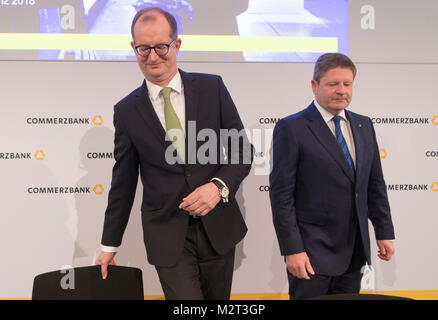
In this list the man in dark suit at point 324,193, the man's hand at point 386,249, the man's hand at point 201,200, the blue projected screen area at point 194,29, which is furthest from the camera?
the blue projected screen area at point 194,29

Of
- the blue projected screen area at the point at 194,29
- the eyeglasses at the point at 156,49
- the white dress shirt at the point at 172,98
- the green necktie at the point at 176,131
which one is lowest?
the green necktie at the point at 176,131

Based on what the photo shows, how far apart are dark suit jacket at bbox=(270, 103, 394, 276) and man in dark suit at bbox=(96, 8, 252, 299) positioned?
25 cm

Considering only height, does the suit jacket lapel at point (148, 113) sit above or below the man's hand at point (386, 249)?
above

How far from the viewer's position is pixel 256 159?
3.17 meters

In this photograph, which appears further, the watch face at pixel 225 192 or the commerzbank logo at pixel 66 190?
the commerzbank logo at pixel 66 190

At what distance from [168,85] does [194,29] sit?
1.33 metres

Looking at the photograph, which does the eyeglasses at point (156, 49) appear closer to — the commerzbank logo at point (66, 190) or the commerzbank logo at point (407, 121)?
the commerzbank logo at point (66, 190)

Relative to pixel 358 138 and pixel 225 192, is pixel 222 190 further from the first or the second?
pixel 358 138

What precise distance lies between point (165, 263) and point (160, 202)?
293 mm

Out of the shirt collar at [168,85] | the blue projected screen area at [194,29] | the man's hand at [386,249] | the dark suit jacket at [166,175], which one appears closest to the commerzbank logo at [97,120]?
the blue projected screen area at [194,29]

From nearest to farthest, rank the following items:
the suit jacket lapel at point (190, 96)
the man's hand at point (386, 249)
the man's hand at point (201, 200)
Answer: the man's hand at point (201, 200)
the suit jacket lapel at point (190, 96)
the man's hand at point (386, 249)

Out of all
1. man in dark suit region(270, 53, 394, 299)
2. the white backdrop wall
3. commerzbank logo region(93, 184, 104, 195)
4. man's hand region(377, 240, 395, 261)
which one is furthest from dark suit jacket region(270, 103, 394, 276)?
commerzbank logo region(93, 184, 104, 195)

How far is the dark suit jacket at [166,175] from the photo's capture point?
187 centimetres
